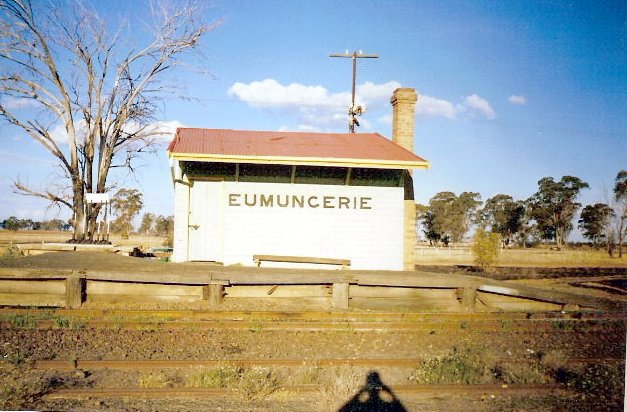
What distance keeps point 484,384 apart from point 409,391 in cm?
102

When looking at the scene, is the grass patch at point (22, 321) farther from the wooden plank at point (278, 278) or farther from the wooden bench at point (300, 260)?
the wooden bench at point (300, 260)

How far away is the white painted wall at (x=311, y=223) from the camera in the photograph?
11.6 metres

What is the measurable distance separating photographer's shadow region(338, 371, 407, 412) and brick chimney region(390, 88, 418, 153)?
10210 mm

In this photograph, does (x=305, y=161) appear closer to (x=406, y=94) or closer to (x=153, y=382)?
(x=406, y=94)

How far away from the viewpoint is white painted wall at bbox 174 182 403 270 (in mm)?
11578

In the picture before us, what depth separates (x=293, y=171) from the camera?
460 inches

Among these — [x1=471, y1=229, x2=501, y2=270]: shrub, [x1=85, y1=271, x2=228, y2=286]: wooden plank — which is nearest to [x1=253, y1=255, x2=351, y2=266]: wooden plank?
[x1=85, y1=271, x2=228, y2=286]: wooden plank

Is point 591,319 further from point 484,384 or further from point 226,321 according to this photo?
point 226,321

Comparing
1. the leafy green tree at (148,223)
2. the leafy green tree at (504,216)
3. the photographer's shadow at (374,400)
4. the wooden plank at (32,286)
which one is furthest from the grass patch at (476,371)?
the leafy green tree at (148,223)

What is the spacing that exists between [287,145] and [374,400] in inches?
366

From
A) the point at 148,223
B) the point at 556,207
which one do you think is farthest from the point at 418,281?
the point at 148,223

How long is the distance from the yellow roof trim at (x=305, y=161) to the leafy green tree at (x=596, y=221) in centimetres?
898

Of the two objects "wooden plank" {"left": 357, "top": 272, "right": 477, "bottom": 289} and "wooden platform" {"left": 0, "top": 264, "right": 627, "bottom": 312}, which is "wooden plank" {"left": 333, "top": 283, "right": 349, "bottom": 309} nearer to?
"wooden platform" {"left": 0, "top": 264, "right": 627, "bottom": 312}

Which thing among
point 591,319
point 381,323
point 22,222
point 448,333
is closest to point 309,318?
point 381,323
